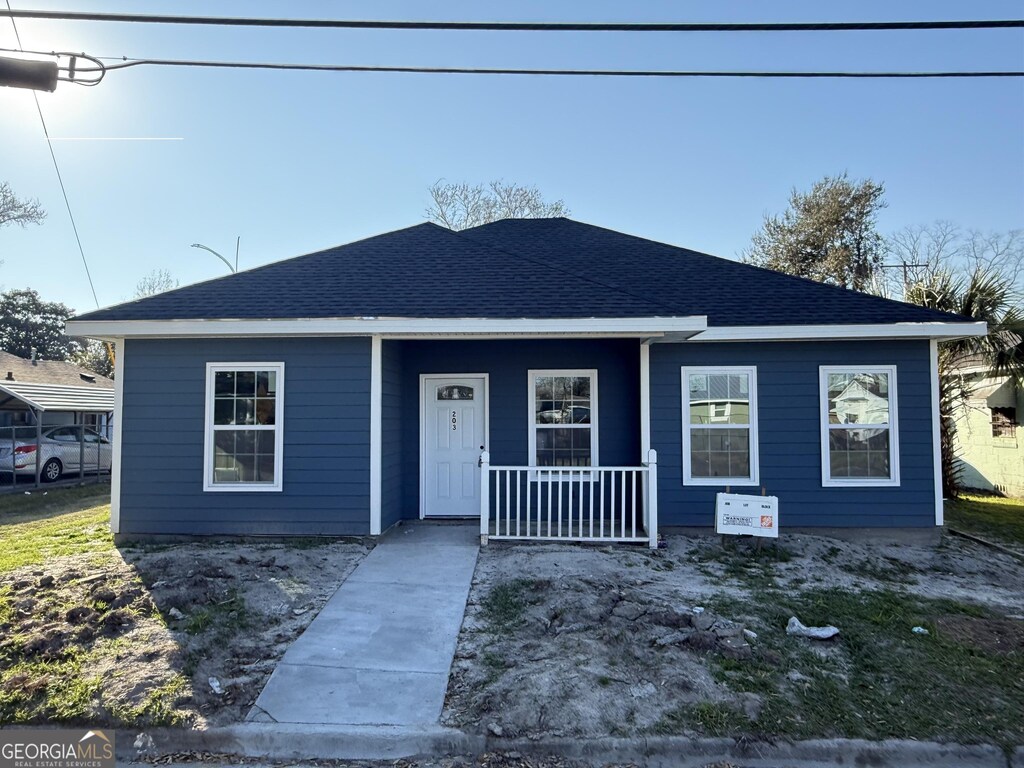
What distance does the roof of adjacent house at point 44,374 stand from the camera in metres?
20.9

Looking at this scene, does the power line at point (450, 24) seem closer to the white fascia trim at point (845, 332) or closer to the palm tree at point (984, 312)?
the white fascia trim at point (845, 332)

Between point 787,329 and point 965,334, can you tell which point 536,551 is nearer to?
point 787,329

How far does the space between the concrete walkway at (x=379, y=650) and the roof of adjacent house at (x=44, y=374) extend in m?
19.6

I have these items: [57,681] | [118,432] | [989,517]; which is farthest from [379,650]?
[989,517]

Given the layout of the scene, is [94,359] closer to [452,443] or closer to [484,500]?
[452,443]

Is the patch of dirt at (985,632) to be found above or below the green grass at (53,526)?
below

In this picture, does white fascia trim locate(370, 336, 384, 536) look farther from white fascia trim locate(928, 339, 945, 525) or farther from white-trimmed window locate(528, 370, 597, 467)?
white fascia trim locate(928, 339, 945, 525)

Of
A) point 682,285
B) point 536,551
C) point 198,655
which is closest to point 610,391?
point 682,285

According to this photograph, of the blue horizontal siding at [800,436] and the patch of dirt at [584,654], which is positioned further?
the blue horizontal siding at [800,436]

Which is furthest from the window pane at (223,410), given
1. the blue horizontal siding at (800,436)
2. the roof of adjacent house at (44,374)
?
the roof of adjacent house at (44,374)

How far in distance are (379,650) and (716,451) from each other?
5192 mm

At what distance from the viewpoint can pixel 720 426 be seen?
26.8 feet

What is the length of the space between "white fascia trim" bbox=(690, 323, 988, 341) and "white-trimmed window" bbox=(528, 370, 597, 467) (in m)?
1.73

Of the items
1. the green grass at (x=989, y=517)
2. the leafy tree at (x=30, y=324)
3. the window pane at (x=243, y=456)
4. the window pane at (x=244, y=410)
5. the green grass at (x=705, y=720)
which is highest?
the leafy tree at (x=30, y=324)
